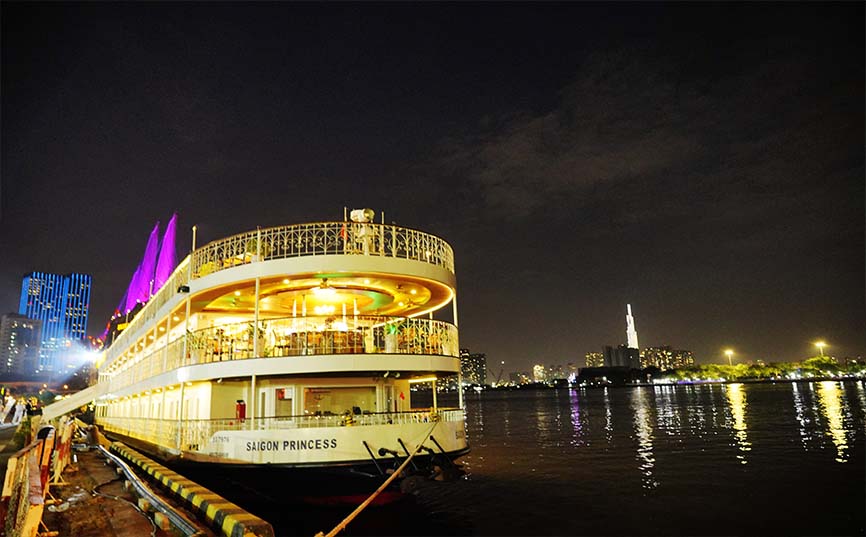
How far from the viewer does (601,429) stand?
47125 millimetres

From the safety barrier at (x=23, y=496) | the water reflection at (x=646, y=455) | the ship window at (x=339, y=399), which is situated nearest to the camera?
the safety barrier at (x=23, y=496)

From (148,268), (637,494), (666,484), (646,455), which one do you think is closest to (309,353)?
(637,494)

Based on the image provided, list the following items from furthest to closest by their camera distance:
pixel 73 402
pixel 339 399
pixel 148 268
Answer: pixel 148 268 → pixel 73 402 → pixel 339 399

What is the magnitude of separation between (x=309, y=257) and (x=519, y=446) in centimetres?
2707

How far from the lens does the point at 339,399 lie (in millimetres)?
16328

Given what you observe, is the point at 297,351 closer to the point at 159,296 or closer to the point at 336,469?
the point at 336,469

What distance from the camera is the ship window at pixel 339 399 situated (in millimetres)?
16016

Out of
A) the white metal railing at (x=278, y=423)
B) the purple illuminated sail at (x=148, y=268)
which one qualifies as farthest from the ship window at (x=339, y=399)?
the purple illuminated sail at (x=148, y=268)

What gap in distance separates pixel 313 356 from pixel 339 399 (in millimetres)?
3447

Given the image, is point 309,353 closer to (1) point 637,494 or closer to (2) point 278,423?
(2) point 278,423

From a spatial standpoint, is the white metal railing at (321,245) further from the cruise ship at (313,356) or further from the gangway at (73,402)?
the gangway at (73,402)

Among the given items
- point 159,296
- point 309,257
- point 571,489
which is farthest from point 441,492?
point 159,296

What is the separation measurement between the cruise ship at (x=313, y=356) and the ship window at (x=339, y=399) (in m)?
0.03

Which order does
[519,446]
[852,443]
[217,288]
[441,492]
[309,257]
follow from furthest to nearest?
1. [519,446]
2. [852,443]
3. [441,492]
4. [217,288]
5. [309,257]
